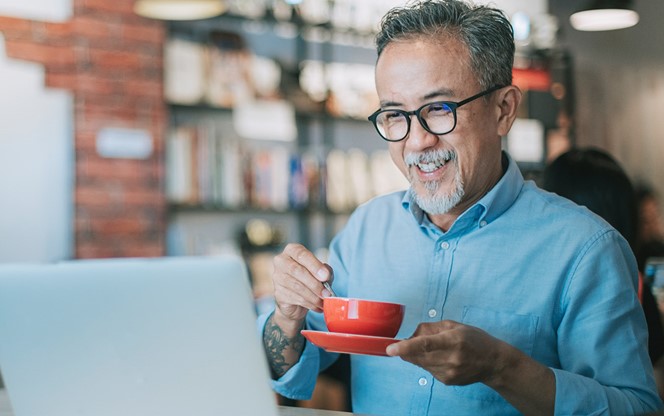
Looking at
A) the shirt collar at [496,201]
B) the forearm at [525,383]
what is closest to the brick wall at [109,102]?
the shirt collar at [496,201]

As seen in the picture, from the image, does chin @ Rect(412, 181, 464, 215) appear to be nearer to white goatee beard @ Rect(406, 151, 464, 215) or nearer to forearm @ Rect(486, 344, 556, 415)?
white goatee beard @ Rect(406, 151, 464, 215)

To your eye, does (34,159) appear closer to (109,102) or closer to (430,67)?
(109,102)

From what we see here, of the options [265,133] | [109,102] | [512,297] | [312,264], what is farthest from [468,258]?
[265,133]

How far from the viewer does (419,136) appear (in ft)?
5.39

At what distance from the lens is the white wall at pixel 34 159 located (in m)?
3.95

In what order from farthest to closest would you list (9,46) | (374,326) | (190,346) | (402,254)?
1. (9,46)
2. (402,254)
3. (374,326)
4. (190,346)

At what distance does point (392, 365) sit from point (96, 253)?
274 cm

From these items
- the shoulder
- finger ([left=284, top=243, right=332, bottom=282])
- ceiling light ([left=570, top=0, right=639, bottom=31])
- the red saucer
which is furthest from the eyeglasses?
ceiling light ([left=570, top=0, right=639, bottom=31])

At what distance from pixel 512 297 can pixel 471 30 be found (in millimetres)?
519

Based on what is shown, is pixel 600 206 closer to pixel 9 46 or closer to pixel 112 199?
pixel 112 199

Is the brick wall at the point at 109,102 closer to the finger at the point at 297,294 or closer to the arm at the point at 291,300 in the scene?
the arm at the point at 291,300

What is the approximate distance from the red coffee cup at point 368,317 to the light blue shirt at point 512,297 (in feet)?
0.95

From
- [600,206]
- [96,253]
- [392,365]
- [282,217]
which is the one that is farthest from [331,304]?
[282,217]

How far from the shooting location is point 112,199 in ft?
13.6
